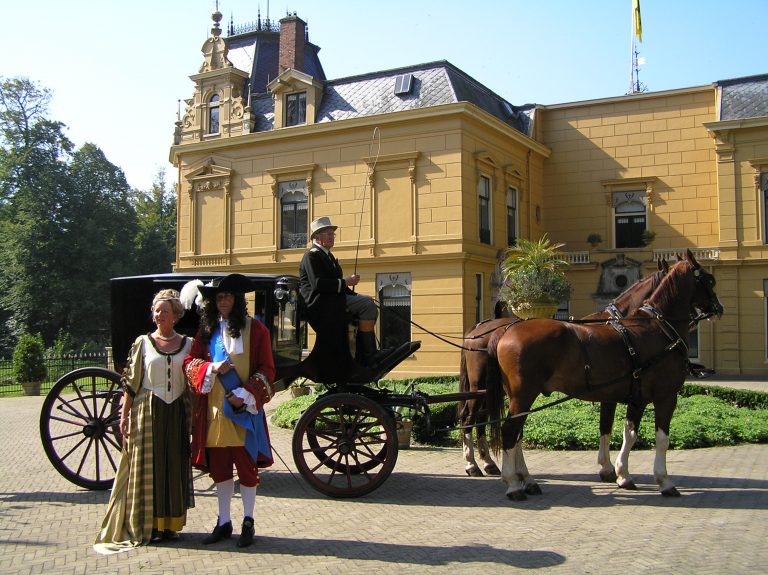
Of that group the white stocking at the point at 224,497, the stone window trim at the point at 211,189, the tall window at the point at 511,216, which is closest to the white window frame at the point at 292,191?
the stone window trim at the point at 211,189

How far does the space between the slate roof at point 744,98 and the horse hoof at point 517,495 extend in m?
22.7

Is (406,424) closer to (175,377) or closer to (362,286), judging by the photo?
(175,377)

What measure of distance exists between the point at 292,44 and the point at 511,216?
36.1 feet

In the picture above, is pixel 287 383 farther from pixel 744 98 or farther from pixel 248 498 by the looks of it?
pixel 744 98

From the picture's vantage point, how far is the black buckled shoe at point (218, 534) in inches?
224

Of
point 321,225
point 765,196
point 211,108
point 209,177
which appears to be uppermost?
point 211,108

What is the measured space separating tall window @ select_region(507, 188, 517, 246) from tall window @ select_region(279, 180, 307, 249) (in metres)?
7.62

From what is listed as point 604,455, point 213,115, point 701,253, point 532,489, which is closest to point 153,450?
point 532,489

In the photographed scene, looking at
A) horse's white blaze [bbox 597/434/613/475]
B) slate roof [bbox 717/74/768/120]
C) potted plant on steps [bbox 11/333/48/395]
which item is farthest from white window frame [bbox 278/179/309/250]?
horse's white blaze [bbox 597/434/613/475]

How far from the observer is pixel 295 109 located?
26.3m

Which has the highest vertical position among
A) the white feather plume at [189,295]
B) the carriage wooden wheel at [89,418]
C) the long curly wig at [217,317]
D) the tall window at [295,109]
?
the tall window at [295,109]

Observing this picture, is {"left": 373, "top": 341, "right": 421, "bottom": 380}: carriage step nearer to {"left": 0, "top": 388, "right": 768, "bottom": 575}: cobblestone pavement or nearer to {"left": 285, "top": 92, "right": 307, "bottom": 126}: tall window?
{"left": 0, "top": 388, "right": 768, "bottom": 575}: cobblestone pavement

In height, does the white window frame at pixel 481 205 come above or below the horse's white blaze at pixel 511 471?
above

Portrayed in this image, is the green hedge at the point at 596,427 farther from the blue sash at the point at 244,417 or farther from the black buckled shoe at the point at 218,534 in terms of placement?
the black buckled shoe at the point at 218,534
